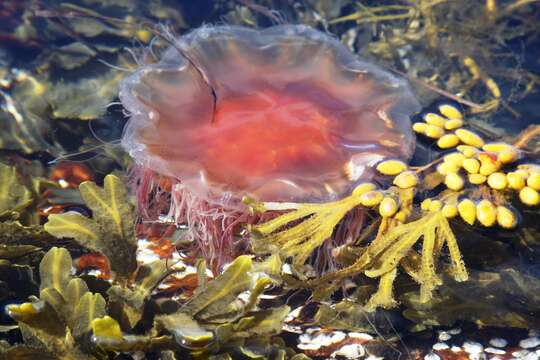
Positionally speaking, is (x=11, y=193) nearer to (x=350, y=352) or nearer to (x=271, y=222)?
(x=271, y=222)

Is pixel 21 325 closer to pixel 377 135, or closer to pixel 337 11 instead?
pixel 377 135

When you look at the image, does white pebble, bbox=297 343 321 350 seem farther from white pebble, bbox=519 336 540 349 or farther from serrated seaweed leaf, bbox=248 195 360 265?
white pebble, bbox=519 336 540 349

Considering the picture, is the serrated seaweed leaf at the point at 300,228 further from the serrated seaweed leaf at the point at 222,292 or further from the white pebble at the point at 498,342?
the white pebble at the point at 498,342

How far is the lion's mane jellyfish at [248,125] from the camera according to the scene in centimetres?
202

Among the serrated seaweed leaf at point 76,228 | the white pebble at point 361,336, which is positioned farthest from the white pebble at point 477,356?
the serrated seaweed leaf at point 76,228

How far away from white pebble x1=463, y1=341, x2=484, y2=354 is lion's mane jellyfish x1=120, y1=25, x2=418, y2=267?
677mm

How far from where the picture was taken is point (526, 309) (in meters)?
1.95

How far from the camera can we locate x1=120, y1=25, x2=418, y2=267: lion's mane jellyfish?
202cm

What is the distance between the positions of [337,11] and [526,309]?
3.12m

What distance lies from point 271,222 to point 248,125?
0.59 m

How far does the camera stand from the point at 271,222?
1847 millimetres

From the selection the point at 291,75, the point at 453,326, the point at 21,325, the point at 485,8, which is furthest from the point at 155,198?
the point at 485,8

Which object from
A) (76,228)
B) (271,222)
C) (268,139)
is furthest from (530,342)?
(76,228)

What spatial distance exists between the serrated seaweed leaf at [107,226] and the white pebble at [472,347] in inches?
55.0
